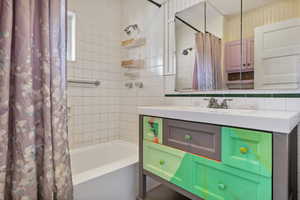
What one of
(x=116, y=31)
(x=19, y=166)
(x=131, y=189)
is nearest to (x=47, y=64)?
(x=19, y=166)

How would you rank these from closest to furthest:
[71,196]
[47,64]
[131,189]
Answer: [47,64] → [71,196] → [131,189]

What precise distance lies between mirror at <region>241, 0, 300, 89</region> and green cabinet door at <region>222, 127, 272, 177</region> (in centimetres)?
→ 60

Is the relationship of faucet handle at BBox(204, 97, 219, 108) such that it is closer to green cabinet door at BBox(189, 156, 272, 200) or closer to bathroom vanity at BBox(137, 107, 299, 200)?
bathroom vanity at BBox(137, 107, 299, 200)

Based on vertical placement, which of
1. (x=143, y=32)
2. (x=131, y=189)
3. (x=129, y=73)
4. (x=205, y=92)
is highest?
→ (x=143, y=32)

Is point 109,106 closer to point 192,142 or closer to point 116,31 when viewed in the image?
point 116,31

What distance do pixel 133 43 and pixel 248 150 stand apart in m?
1.79

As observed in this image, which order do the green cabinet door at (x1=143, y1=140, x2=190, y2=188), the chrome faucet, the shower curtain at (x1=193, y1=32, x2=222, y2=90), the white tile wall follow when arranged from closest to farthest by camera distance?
the green cabinet door at (x1=143, y1=140, x2=190, y2=188) < the chrome faucet < the shower curtain at (x1=193, y1=32, x2=222, y2=90) < the white tile wall

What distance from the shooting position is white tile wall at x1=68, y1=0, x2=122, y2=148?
2.01 meters

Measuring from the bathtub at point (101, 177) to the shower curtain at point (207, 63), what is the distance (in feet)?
3.15

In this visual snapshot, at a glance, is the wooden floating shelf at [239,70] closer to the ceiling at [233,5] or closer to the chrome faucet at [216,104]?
the chrome faucet at [216,104]

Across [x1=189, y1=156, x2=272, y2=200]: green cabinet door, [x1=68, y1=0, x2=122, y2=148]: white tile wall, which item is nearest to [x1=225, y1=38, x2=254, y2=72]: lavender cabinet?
[x1=189, y1=156, x2=272, y2=200]: green cabinet door

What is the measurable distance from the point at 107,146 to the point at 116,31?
1600 millimetres

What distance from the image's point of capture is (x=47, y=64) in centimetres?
96

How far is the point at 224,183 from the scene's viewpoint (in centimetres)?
91
